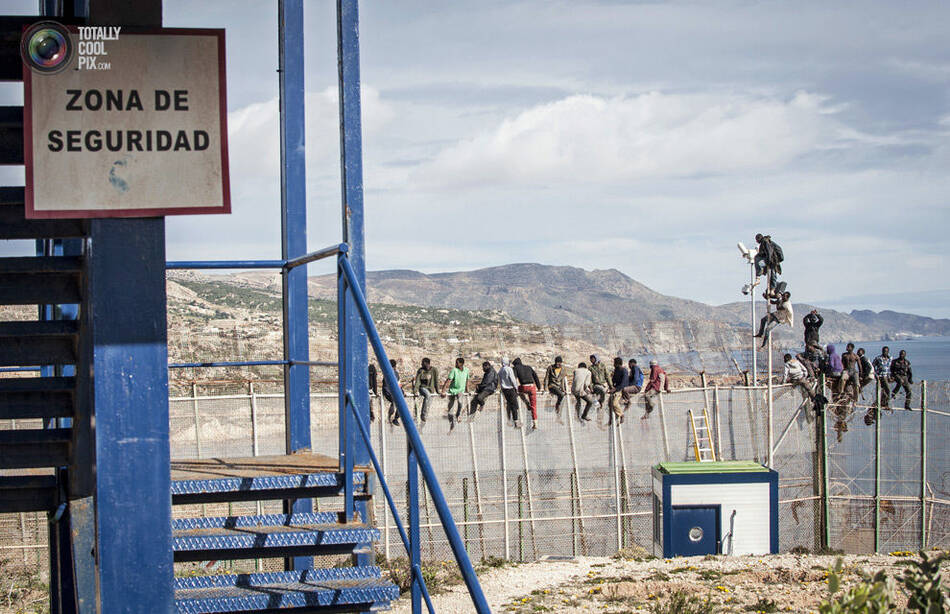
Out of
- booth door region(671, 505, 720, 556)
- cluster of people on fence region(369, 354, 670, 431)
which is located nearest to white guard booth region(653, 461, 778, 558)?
booth door region(671, 505, 720, 556)

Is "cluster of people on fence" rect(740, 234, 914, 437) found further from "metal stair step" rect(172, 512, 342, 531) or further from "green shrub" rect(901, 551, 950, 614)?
"green shrub" rect(901, 551, 950, 614)

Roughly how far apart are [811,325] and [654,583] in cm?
1202

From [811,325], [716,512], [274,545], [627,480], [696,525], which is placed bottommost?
[627,480]

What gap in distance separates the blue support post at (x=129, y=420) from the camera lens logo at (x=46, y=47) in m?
0.58

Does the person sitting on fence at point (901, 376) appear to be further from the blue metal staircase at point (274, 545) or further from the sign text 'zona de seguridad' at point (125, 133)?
the sign text 'zona de seguridad' at point (125, 133)

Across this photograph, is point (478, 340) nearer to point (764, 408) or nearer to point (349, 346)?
point (764, 408)

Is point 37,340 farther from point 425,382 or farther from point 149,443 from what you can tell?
point 425,382

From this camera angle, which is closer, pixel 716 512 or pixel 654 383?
pixel 716 512

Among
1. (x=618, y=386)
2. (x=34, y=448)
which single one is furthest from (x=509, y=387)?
(x=34, y=448)

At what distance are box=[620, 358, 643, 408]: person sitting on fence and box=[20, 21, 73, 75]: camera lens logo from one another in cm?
2100

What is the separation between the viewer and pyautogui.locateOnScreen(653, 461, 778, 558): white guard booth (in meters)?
17.2

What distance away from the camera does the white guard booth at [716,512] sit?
17.2 metres

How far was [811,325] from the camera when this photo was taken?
22.9m

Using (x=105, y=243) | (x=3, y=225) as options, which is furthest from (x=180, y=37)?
(x=3, y=225)
